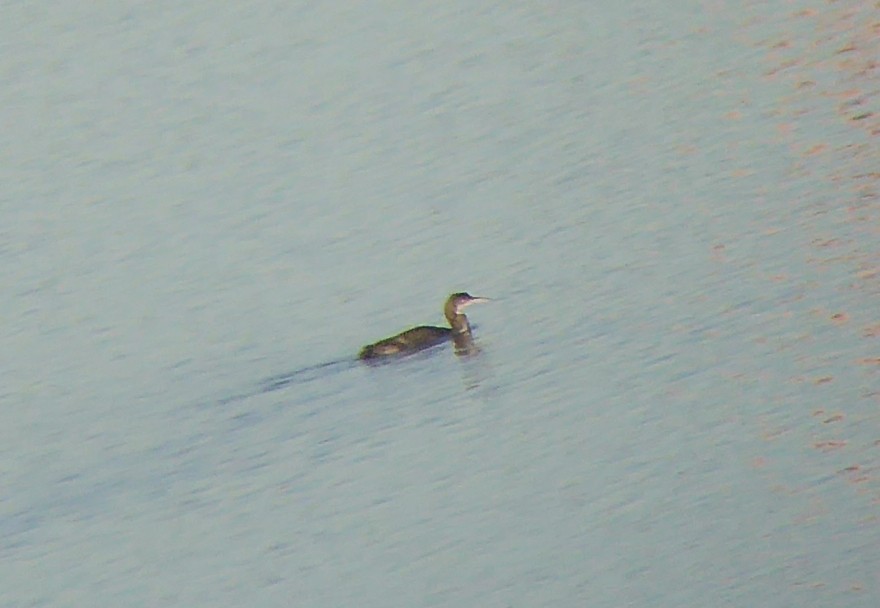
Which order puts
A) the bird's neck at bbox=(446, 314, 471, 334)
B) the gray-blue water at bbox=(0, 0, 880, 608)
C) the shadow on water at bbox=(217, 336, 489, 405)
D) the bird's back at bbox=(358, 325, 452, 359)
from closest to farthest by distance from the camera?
the gray-blue water at bbox=(0, 0, 880, 608)
the shadow on water at bbox=(217, 336, 489, 405)
the bird's back at bbox=(358, 325, 452, 359)
the bird's neck at bbox=(446, 314, 471, 334)

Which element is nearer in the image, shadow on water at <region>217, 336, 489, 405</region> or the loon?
shadow on water at <region>217, 336, 489, 405</region>

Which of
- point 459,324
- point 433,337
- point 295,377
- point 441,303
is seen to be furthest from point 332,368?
point 441,303

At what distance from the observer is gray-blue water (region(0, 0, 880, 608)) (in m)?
10.0

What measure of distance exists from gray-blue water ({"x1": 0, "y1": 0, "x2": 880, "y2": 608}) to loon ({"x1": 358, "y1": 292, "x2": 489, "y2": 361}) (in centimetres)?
10

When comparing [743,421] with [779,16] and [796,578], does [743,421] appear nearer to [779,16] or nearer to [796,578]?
[796,578]

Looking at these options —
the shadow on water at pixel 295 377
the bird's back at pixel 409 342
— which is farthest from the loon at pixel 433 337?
the shadow on water at pixel 295 377

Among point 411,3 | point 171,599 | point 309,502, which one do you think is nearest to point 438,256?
point 309,502

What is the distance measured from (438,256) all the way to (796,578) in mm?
5532

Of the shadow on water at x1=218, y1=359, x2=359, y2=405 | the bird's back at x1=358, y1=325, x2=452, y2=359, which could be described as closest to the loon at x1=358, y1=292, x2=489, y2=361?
the bird's back at x1=358, y1=325, x2=452, y2=359

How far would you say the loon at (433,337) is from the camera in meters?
12.7

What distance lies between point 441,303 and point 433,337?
0.74 meters

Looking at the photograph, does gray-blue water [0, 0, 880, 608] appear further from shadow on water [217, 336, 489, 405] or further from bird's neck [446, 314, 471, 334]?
bird's neck [446, 314, 471, 334]

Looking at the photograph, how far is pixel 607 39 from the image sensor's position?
18.2 m

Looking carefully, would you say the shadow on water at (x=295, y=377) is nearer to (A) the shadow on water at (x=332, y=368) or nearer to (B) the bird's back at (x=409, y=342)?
(A) the shadow on water at (x=332, y=368)
